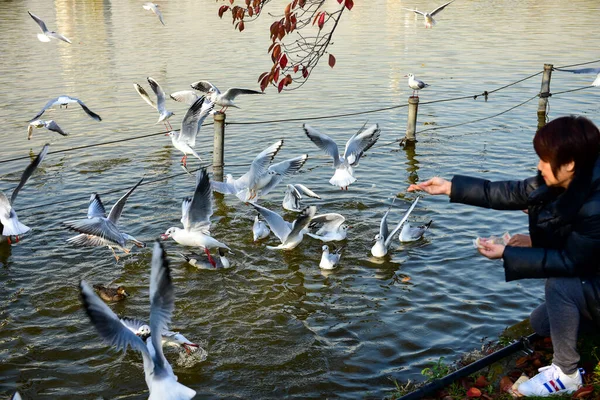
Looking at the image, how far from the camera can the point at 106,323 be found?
4.12 m

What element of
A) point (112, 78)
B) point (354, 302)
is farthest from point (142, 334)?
point (112, 78)

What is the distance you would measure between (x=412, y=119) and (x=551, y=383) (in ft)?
26.3

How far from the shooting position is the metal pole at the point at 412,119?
11.2 m

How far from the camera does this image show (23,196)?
31.2 ft

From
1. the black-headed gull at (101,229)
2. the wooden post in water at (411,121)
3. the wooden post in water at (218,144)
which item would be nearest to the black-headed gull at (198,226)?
the black-headed gull at (101,229)

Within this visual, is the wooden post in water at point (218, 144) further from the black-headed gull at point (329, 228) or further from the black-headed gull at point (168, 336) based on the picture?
Result: the black-headed gull at point (168, 336)

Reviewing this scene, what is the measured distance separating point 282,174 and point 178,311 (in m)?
2.76

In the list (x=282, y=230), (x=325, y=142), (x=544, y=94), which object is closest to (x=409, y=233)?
(x=282, y=230)

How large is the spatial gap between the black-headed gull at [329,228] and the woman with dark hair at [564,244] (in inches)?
146

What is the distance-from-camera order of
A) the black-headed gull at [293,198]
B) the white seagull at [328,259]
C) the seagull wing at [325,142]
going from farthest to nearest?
the seagull wing at [325,142]
the black-headed gull at [293,198]
the white seagull at [328,259]

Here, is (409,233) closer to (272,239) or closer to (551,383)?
(272,239)

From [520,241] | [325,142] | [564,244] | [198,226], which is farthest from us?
[325,142]

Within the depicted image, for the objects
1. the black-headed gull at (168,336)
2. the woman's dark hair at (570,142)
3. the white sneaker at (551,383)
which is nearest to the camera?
the woman's dark hair at (570,142)

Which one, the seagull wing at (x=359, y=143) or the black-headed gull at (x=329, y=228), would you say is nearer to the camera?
the black-headed gull at (x=329, y=228)
